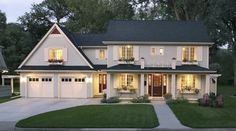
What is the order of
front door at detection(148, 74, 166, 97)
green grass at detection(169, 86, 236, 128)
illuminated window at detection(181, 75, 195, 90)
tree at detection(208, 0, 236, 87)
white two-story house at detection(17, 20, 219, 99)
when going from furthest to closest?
tree at detection(208, 0, 236, 87)
front door at detection(148, 74, 166, 97)
illuminated window at detection(181, 75, 195, 90)
white two-story house at detection(17, 20, 219, 99)
green grass at detection(169, 86, 236, 128)

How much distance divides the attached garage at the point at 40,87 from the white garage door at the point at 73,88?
1.06m

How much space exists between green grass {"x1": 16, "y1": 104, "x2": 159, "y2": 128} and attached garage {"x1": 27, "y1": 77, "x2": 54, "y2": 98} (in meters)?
11.0

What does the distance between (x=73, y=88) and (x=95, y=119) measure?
14.3 meters

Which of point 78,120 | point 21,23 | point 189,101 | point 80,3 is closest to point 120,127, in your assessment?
point 78,120

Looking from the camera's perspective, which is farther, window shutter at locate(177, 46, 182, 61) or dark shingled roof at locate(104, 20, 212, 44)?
dark shingled roof at locate(104, 20, 212, 44)

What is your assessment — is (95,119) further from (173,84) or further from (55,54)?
(55,54)

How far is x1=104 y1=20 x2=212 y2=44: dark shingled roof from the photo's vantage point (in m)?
34.0

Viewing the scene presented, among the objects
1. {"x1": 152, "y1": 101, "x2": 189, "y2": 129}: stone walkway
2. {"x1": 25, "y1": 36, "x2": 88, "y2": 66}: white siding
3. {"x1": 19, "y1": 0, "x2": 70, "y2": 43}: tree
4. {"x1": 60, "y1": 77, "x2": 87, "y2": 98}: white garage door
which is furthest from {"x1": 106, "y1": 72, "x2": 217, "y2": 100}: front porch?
{"x1": 19, "y1": 0, "x2": 70, "y2": 43}: tree

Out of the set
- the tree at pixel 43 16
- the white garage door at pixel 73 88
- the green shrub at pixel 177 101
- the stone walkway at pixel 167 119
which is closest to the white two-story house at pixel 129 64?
the white garage door at pixel 73 88

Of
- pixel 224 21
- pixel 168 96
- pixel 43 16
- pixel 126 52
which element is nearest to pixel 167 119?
pixel 168 96

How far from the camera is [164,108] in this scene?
26.9m

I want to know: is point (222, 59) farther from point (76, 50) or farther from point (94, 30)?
point (76, 50)

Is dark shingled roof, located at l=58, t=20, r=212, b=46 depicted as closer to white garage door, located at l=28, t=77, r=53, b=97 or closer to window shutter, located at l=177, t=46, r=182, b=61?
window shutter, located at l=177, t=46, r=182, b=61

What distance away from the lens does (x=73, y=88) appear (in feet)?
115
